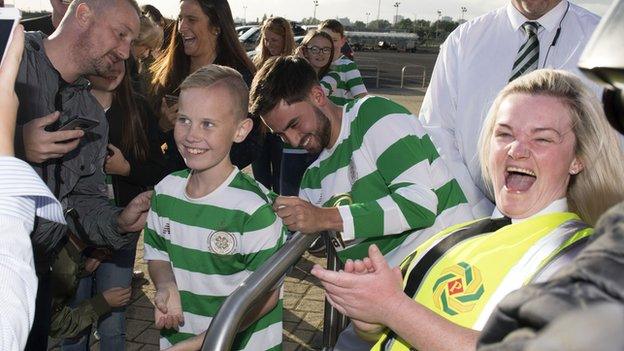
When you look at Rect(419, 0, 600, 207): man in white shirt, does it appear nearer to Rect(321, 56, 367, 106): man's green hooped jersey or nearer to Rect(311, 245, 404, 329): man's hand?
Rect(311, 245, 404, 329): man's hand

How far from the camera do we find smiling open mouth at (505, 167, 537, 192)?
6.72ft

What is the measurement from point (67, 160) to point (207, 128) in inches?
29.5

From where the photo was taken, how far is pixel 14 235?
51.3 inches

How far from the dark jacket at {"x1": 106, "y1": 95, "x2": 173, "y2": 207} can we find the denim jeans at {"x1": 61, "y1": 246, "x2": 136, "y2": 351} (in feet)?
1.09

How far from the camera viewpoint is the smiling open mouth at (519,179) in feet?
6.72

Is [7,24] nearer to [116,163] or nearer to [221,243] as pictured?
[221,243]

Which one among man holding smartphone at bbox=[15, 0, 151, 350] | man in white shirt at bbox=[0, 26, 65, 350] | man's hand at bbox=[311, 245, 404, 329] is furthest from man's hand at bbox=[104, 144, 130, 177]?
man in white shirt at bbox=[0, 26, 65, 350]

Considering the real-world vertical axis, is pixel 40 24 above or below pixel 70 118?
above

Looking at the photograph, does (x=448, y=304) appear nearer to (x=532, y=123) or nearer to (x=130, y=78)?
(x=532, y=123)

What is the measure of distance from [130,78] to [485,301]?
2.48 meters

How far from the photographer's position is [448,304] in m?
1.85

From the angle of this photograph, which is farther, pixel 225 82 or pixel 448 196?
pixel 448 196

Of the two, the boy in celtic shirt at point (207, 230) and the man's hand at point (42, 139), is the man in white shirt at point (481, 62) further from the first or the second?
the man's hand at point (42, 139)

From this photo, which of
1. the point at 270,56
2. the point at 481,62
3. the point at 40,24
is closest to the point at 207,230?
the point at 481,62
